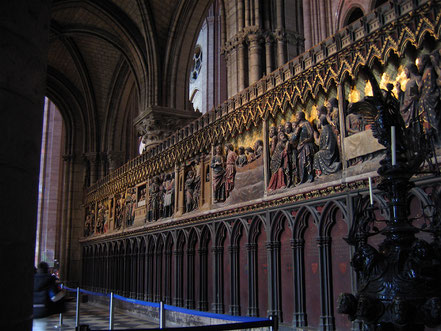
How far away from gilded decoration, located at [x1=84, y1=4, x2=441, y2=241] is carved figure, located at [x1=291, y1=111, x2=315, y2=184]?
0.02 meters

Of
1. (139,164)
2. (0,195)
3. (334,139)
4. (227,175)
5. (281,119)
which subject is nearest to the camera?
(0,195)

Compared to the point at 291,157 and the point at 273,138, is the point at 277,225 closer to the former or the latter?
the point at 291,157

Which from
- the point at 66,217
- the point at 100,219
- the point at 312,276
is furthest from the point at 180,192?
the point at 66,217

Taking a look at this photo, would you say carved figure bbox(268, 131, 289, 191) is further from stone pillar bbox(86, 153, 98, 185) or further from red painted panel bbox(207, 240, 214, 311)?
stone pillar bbox(86, 153, 98, 185)

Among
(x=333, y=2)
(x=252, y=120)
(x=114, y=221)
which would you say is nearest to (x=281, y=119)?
(x=252, y=120)

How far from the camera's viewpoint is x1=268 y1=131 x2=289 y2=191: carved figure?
26.5 ft

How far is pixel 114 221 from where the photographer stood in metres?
17.2

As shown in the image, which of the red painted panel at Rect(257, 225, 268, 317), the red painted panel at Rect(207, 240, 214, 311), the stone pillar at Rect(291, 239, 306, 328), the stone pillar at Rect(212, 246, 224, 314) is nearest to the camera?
the stone pillar at Rect(291, 239, 306, 328)

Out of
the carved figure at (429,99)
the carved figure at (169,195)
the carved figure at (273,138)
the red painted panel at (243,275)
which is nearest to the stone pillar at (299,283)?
the red painted panel at (243,275)

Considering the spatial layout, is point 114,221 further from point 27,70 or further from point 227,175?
point 27,70

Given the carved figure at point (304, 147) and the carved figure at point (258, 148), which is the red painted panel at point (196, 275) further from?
the carved figure at point (304, 147)

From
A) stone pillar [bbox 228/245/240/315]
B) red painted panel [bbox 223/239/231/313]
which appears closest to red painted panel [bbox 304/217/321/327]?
stone pillar [bbox 228/245/240/315]

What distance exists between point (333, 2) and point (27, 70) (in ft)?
49.5

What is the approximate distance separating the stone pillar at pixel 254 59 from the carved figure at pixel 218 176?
6.11ft
